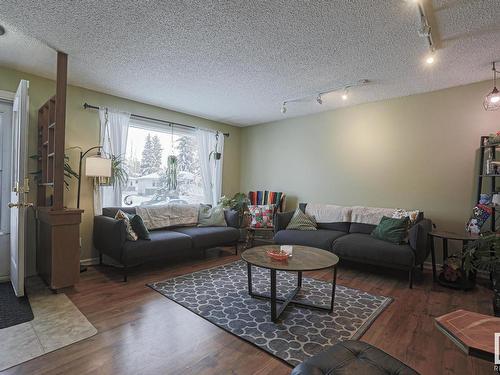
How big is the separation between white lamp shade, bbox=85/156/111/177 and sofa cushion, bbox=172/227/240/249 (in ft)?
4.25

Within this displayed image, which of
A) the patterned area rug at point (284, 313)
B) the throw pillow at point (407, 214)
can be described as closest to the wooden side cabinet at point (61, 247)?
the patterned area rug at point (284, 313)

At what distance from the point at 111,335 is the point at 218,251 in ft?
8.34

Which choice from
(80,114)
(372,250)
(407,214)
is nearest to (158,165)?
(80,114)

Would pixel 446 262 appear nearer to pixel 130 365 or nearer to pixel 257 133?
pixel 130 365

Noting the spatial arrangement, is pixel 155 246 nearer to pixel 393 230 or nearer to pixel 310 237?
pixel 310 237

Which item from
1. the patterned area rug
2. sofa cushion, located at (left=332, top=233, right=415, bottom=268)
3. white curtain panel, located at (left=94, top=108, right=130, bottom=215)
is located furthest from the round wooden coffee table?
white curtain panel, located at (left=94, top=108, right=130, bottom=215)

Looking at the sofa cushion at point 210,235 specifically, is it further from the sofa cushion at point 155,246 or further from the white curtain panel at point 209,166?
the white curtain panel at point 209,166

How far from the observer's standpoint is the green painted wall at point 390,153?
3.34 metres

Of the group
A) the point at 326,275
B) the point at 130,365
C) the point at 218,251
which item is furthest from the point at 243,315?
the point at 218,251

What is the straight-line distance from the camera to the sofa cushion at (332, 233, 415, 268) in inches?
118

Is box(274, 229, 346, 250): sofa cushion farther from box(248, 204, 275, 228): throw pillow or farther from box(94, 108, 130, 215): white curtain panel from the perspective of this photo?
box(94, 108, 130, 215): white curtain panel

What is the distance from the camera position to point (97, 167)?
128 inches

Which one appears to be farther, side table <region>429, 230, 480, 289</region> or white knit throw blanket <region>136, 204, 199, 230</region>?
white knit throw blanket <region>136, 204, 199, 230</region>

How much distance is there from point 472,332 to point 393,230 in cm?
246
